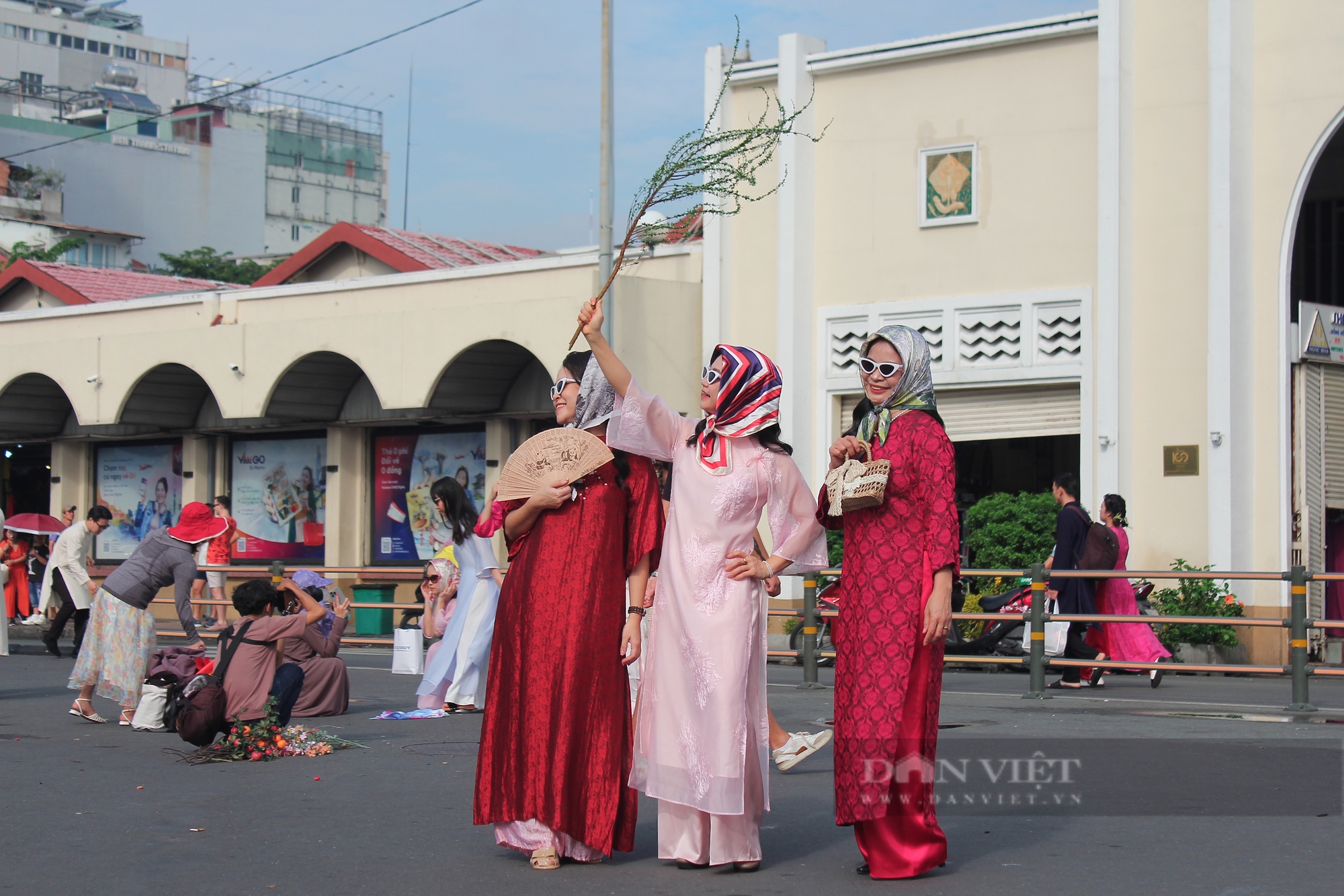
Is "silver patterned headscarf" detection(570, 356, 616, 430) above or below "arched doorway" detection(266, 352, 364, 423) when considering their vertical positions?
below

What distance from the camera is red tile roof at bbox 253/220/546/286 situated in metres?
24.5

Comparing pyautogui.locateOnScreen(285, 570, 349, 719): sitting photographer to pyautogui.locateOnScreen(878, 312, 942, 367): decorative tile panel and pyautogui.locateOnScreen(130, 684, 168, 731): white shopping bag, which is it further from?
pyautogui.locateOnScreen(878, 312, 942, 367): decorative tile panel

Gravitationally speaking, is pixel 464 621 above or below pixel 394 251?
below

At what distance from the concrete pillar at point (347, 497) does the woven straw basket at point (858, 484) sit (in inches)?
768

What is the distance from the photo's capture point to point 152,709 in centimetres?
1040

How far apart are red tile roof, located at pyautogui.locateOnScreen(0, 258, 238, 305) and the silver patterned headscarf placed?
72.4 feet

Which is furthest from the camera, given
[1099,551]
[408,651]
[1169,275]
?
[1169,275]

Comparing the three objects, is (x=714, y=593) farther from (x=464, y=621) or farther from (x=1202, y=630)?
(x=1202, y=630)

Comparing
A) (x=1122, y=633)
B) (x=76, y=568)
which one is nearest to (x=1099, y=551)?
(x=1122, y=633)

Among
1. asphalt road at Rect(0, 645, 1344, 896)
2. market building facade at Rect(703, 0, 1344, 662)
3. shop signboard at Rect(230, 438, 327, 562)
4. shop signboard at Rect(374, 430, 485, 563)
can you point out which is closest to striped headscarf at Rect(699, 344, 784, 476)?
asphalt road at Rect(0, 645, 1344, 896)

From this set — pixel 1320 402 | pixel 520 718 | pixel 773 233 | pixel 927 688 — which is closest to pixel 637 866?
pixel 520 718

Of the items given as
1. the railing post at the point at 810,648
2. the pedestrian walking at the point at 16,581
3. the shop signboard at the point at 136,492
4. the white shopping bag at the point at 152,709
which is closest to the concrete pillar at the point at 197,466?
the shop signboard at the point at 136,492

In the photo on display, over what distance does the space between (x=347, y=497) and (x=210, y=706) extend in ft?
52.3

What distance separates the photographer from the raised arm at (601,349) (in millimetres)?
5598
